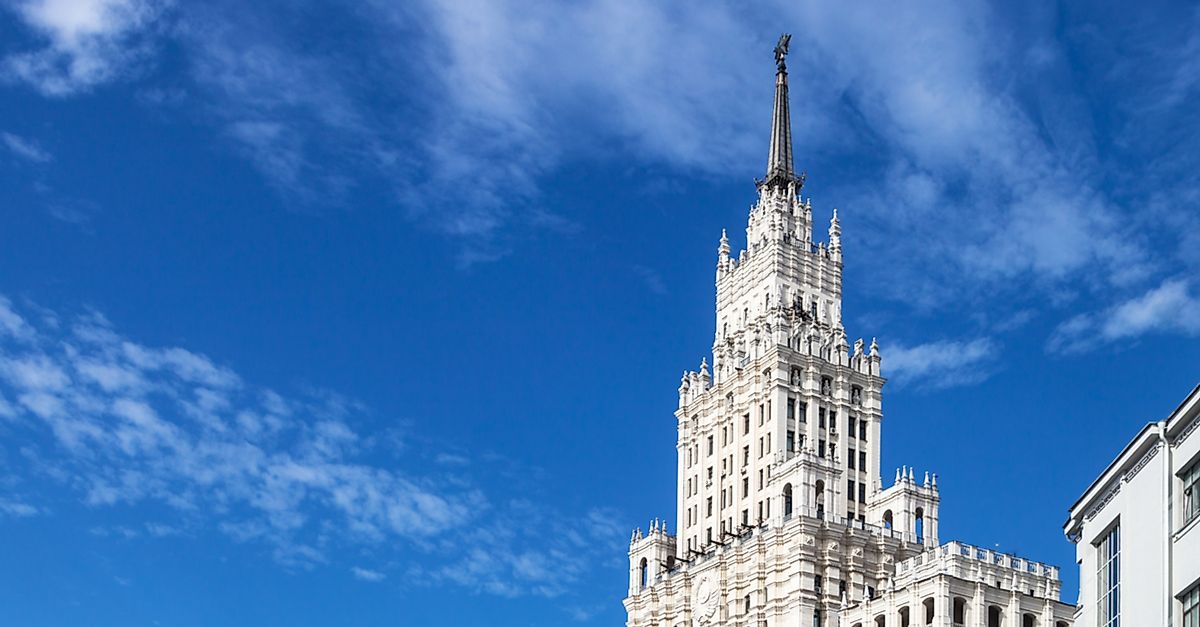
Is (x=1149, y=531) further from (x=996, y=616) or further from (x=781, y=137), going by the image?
(x=781, y=137)

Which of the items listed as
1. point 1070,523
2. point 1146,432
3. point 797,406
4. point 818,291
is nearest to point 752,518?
point 797,406

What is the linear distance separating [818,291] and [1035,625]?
4803 cm

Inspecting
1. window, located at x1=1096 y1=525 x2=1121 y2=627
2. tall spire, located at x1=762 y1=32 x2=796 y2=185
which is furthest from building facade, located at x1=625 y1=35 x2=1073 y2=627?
window, located at x1=1096 y1=525 x2=1121 y2=627

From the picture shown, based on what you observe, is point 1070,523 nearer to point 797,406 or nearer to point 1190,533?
point 1190,533

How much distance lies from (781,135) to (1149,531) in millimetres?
119557

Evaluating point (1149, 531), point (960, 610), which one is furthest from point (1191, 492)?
point (960, 610)

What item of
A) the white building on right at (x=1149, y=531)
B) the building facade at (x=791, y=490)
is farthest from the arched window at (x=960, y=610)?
the white building on right at (x=1149, y=531)

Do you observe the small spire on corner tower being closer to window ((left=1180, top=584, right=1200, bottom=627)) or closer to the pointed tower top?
the pointed tower top

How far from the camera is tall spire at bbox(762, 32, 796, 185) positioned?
18688 cm

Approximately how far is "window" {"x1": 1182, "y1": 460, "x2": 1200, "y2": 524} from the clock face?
9282cm

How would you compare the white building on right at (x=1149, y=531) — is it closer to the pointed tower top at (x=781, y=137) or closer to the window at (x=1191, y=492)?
the window at (x=1191, y=492)

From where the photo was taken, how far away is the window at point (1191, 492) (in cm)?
6886

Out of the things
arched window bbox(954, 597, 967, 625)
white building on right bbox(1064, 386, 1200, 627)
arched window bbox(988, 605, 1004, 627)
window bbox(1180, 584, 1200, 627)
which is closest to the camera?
window bbox(1180, 584, 1200, 627)

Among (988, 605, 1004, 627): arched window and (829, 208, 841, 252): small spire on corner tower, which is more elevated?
(829, 208, 841, 252): small spire on corner tower
